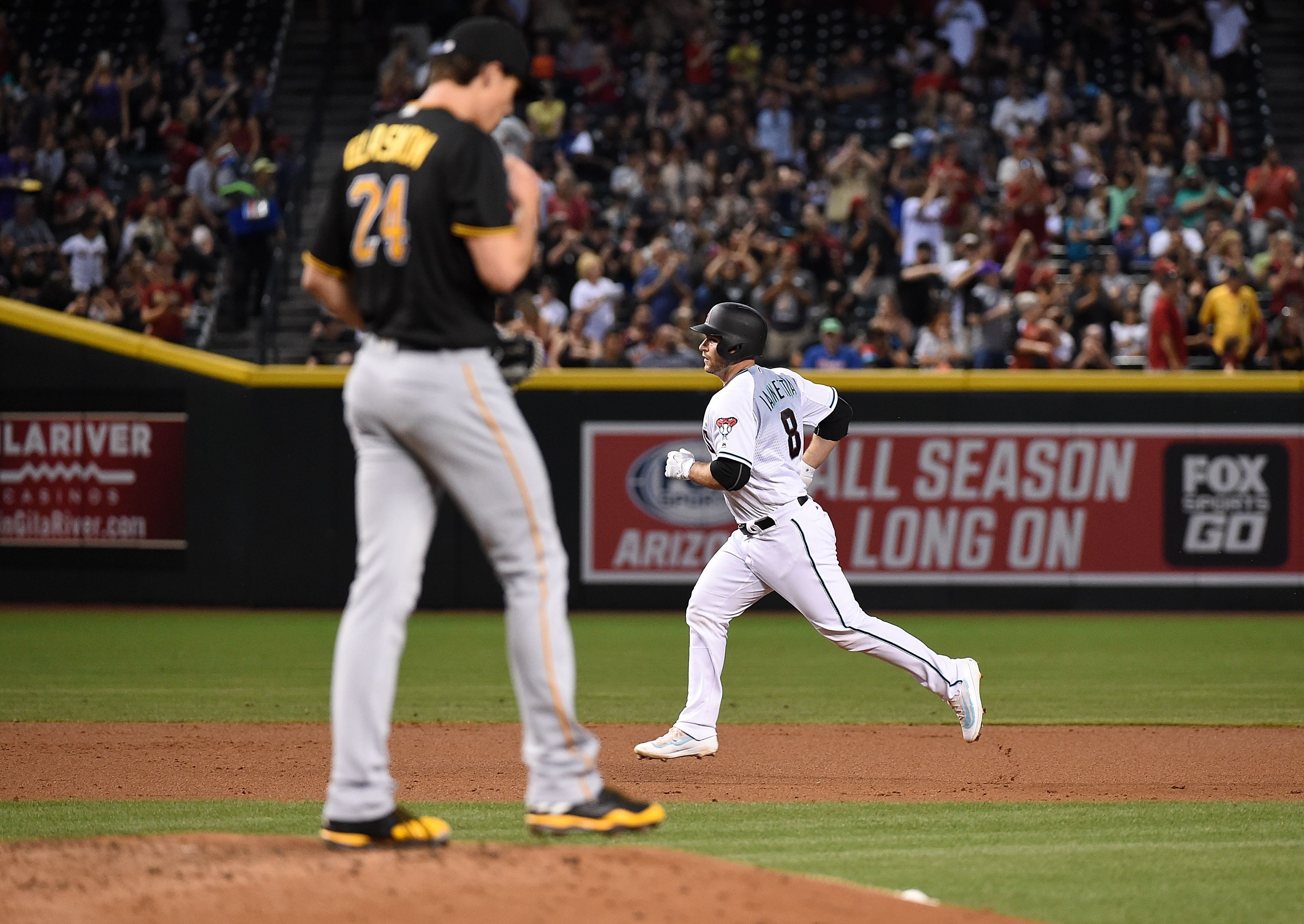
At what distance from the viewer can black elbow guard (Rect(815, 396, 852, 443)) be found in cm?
763

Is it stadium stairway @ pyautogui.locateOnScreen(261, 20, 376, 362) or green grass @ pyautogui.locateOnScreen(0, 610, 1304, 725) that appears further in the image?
stadium stairway @ pyautogui.locateOnScreen(261, 20, 376, 362)

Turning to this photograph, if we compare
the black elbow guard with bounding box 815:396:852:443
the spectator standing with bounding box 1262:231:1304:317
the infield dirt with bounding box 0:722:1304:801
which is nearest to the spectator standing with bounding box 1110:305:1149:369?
the spectator standing with bounding box 1262:231:1304:317

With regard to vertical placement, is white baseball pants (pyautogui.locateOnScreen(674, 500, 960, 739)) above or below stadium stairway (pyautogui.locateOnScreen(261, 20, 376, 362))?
below

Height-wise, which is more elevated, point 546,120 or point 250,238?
point 546,120

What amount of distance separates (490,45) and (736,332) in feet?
9.74

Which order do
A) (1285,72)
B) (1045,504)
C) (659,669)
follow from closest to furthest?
(659,669) < (1045,504) < (1285,72)

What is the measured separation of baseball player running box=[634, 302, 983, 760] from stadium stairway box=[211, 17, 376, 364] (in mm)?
11009

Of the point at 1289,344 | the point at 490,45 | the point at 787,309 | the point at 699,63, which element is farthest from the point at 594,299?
the point at 490,45

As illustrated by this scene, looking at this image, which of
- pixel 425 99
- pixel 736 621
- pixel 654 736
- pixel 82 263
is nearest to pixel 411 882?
pixel 425 99

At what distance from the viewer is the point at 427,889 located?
3.88m

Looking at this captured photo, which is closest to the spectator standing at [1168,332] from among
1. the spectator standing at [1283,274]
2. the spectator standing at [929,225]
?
the spectator standing at [1283,274]

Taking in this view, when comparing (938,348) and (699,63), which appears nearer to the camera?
(938,348)

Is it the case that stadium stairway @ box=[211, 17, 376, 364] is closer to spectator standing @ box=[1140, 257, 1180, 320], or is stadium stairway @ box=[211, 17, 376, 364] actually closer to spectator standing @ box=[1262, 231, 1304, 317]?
spectator standing @ box=[1140, 257, 1180, 320]

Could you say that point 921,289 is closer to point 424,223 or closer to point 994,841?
point 994,841
